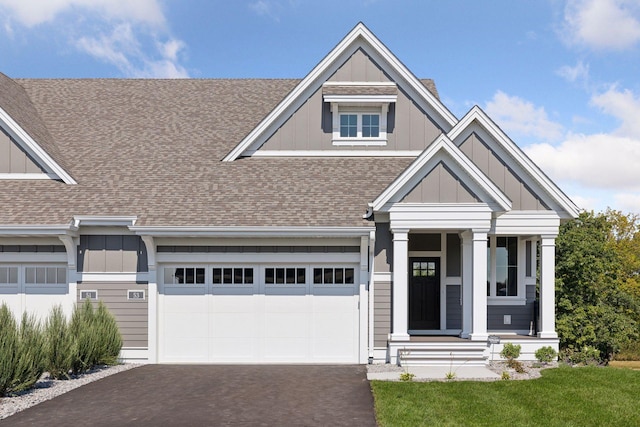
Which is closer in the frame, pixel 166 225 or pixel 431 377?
pixel 431 377

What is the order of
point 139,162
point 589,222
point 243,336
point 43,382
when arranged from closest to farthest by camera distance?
1. point 43,382
2. point 243,336
3. point 139,162
4. point 589,222

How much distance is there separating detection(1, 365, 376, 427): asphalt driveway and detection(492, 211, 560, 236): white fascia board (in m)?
5.16

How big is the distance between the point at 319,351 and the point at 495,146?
676 cm

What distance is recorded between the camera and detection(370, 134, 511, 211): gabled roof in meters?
14.1

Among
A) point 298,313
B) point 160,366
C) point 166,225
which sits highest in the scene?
point 166,225

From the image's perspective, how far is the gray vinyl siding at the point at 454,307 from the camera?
16312 millimetres

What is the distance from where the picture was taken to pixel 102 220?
15.0 meters

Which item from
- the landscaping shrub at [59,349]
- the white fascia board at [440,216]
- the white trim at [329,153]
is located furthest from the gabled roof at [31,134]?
the white fascia board at [440,216]

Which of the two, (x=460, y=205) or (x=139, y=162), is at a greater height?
(x=139, y=162)

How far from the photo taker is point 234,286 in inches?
607

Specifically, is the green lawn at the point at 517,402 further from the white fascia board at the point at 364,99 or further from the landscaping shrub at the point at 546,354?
the white fascia board at the point at 364,99

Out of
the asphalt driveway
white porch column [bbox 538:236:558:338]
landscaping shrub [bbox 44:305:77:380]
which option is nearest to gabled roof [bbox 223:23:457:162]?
white porch column [bbox 538:236:558:338]

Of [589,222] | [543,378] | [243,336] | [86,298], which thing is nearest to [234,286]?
[243,336]

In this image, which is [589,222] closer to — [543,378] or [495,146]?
[495,146]
